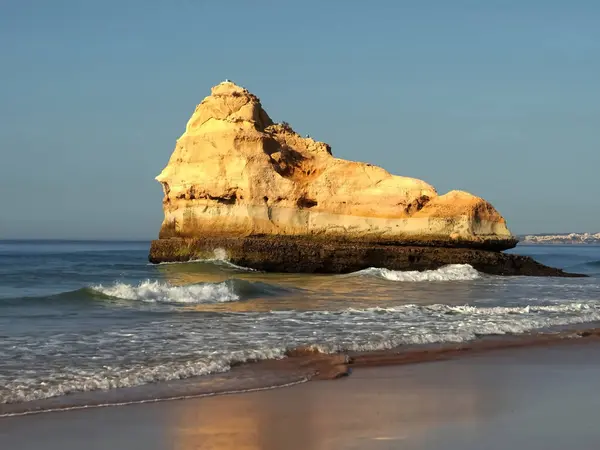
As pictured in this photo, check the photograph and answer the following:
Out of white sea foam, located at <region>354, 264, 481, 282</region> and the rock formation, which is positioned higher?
the rock formation

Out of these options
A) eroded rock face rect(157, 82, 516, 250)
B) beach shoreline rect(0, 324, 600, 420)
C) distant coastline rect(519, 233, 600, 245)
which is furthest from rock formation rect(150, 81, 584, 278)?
distant coastline rect(519, 233, 600, 245)

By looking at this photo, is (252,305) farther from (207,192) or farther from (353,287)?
(207,192)

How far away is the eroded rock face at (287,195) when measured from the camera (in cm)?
2817

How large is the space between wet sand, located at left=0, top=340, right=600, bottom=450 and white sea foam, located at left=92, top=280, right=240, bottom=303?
9217 millimetres

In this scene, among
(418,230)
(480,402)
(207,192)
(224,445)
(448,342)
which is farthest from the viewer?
(207,192)

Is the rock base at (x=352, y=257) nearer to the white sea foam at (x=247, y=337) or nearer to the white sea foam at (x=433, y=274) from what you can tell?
the white sea foam at (x=433, y=274)

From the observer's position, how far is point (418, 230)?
28062 millimetres

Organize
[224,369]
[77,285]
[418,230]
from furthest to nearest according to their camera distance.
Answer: [418,230] < [77,285] < [224,369]

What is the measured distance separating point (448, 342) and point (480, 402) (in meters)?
3.98

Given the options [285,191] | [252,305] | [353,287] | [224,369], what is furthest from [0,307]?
[285,191]

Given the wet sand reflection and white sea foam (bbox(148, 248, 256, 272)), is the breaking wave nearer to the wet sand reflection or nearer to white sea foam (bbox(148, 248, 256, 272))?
white sea foam (bbox(148, 248, 256, 272))

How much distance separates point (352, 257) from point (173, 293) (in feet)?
34.8

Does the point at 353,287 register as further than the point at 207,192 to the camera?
No

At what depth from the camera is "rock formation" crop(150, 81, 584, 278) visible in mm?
27953
